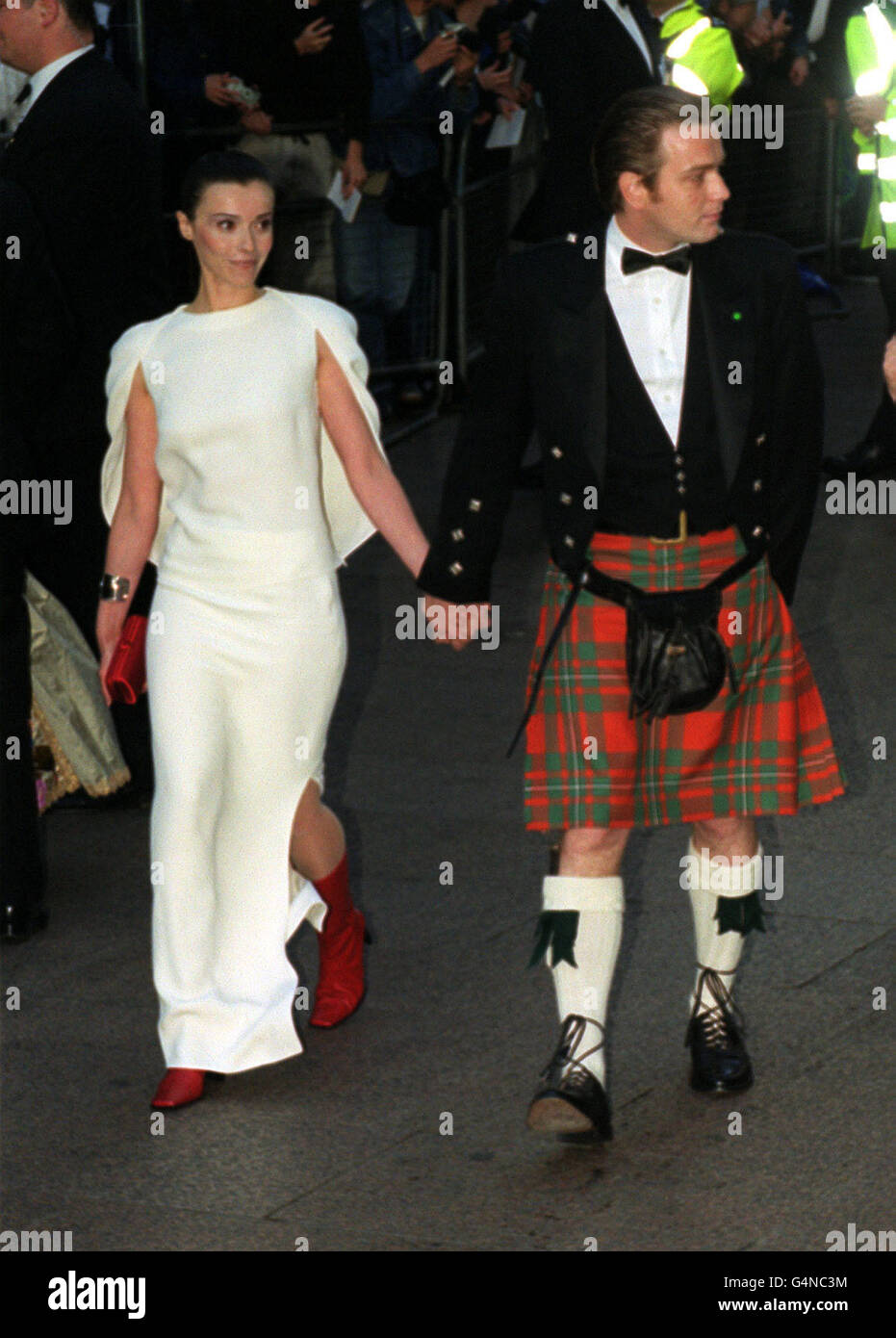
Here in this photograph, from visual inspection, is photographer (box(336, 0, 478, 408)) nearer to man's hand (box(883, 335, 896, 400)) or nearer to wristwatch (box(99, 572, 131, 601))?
wristwatch (box(99, 572, 131, 601))

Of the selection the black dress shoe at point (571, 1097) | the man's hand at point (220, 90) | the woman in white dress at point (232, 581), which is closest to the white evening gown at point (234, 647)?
the woman in white dress at point (232, 581)

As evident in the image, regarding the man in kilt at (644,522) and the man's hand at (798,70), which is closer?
the man in kilt at (644,522)

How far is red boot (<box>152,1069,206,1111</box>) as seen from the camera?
5.10 metres

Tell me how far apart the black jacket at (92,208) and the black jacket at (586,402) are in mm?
2138

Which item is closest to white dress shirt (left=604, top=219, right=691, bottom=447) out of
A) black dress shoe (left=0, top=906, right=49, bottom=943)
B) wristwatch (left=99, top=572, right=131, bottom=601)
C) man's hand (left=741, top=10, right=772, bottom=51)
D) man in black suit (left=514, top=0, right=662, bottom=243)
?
wristwatch (left=99, top=572, right=131, bottom=601)

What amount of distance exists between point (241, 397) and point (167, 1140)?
154cm

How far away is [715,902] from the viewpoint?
5070 millimetres

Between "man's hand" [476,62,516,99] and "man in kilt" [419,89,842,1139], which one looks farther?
"man's hand" [476,62,516,99]

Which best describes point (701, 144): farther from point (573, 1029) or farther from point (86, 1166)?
point (86, 1166)

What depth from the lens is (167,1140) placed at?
494 centimetres

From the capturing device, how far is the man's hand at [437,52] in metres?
11.7

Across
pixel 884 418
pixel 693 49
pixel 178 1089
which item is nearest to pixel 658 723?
pixel 178 1089

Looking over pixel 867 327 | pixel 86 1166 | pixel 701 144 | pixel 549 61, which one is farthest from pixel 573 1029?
pixel 867 327

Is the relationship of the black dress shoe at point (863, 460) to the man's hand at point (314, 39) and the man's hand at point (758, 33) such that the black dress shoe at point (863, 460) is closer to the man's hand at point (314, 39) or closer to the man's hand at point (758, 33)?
the man's hand at point (314, 39)
